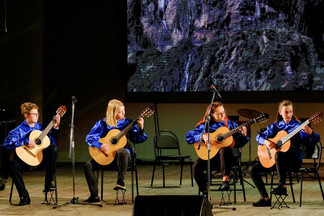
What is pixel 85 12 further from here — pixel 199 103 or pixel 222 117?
pixel 222 117

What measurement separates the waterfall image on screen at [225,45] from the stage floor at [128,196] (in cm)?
163

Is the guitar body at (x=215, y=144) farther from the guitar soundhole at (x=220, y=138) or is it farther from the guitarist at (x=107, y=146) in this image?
the guitarist at (x=107, y=146)

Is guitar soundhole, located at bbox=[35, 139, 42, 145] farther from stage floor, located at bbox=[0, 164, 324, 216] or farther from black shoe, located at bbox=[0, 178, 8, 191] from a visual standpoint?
black shoe, located at bbox=[0, 178, 8, 191]

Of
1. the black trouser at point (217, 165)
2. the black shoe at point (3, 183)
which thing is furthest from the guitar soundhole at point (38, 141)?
the black trouser at point (217, 165)

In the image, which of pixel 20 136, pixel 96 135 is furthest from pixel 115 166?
pixel 20 136

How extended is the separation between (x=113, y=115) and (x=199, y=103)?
4.40 m

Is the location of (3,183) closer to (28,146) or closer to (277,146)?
(28,146)

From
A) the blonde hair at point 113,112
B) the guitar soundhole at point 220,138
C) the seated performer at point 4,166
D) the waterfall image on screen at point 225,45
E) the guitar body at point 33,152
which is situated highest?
the waterfall image on screen at point 225,45

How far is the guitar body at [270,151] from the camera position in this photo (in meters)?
6.15

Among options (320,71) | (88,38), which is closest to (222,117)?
(320,71)

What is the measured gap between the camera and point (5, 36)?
1047 cm

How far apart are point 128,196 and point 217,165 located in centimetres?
118

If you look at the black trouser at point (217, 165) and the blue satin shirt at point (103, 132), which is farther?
the blue satin shirt at point (103, 132)

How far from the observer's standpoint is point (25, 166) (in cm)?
653
